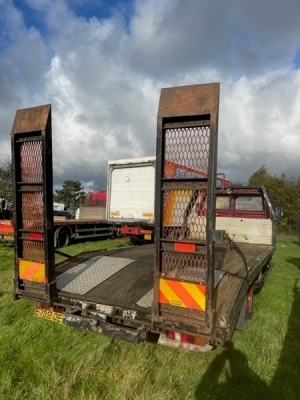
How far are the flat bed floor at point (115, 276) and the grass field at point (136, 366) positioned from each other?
60 cm

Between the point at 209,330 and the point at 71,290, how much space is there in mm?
1734

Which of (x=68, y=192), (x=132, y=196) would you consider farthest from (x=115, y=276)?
(x=68, y=192)

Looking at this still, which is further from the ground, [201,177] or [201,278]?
[201,177]

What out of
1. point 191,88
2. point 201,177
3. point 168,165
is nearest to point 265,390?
point 201,177

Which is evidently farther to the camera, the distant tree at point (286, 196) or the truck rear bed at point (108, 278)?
the distant tree at point (286, 196)

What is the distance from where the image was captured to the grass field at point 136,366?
8.50ft

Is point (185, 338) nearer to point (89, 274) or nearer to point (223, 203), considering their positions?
point (89, 274)

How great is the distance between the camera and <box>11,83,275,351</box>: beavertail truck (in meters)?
2.41

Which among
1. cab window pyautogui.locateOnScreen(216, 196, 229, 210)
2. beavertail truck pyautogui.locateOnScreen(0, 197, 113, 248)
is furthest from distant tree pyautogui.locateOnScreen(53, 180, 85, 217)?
cab window pyautogui.locateOnScreen(216, 196, 229, 210)

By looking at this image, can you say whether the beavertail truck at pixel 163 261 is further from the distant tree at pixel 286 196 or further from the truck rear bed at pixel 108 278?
the distant tree at pixel 286 196

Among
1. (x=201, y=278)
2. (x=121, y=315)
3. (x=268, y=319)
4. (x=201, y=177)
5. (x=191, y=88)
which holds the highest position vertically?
(x=191, y=88)

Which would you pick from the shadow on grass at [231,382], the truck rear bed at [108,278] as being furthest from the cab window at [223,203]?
the shadow on grass at [231,382]

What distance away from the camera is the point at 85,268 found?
13.4 ft

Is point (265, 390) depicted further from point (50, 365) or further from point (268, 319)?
point (50, 365)
